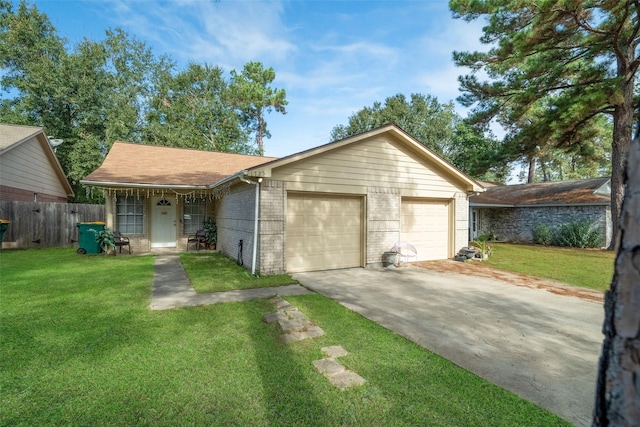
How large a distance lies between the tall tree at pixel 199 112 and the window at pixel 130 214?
45.3 feet

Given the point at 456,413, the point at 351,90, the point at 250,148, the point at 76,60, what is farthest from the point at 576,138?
the point at 76,60

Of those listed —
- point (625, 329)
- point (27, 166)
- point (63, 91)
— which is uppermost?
point (63, 91)

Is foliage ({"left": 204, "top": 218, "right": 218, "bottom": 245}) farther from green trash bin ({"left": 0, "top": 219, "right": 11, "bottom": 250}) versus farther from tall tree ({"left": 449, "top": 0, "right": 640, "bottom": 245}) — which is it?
tall tree ({"left": 449, "top": 0, "right": 640, "bottom": 245})

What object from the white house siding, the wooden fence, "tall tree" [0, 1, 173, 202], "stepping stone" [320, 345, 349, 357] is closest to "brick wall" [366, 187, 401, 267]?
the white house siding

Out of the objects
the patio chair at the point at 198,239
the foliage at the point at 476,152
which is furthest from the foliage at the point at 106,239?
the foliage at the point at 476,152

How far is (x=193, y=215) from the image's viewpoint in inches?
478

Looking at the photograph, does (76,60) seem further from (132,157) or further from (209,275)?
(209,275)

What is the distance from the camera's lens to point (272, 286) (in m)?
6.32

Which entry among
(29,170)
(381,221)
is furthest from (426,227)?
(29,170)

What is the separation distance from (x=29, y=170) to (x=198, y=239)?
29.7 feet

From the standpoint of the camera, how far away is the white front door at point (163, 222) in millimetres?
11555

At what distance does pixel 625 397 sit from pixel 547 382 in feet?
8.97

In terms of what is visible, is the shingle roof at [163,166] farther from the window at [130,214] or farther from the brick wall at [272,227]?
the brick wall at [272,227]

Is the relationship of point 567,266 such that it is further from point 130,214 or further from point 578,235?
point 130,214
